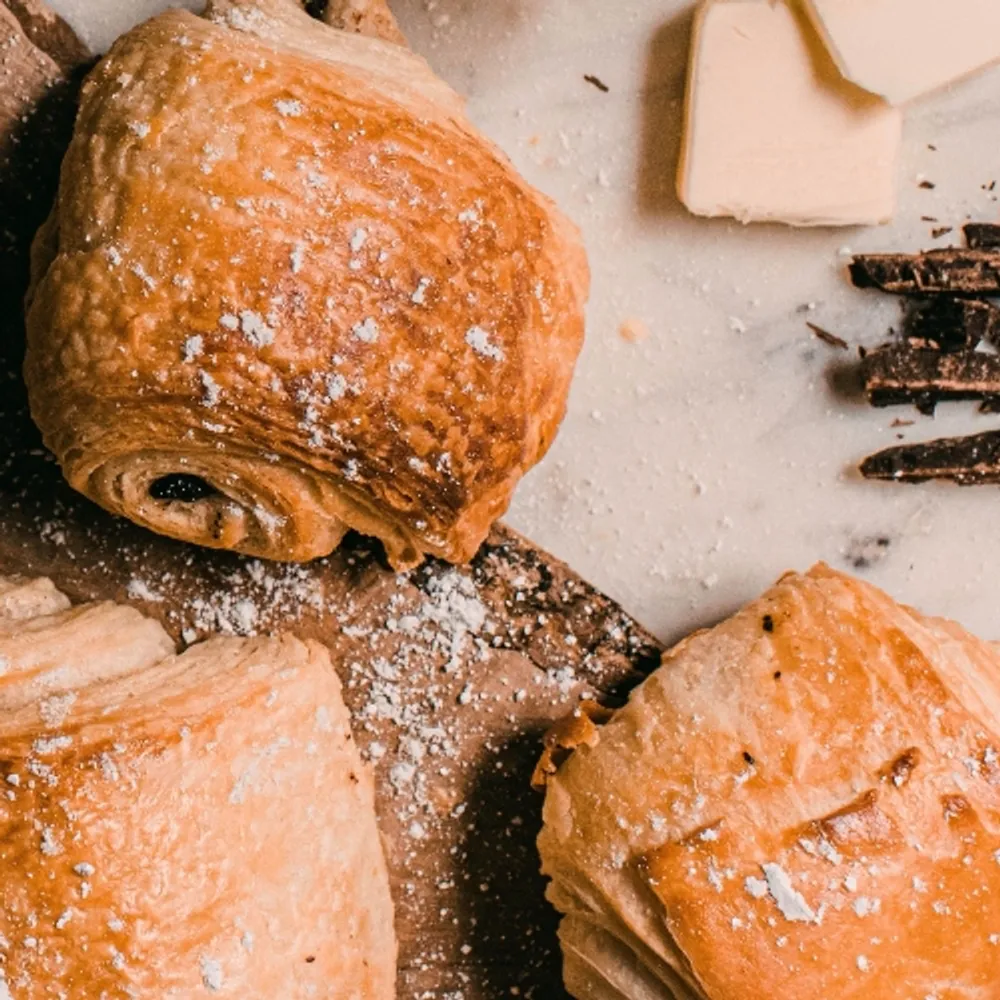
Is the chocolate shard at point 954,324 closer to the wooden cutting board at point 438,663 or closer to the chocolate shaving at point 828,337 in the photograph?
the chocolate shaving at point 828,337

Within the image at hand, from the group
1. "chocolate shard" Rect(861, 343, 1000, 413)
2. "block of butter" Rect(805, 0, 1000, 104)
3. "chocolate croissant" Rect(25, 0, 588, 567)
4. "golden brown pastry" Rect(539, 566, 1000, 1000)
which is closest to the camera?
"chocolate croissant" Rect(25, 0, 588, 567)

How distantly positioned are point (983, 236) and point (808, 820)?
0.96 meters

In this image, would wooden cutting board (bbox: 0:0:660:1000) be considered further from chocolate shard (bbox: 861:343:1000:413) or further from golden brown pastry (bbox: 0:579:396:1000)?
chocolate shard (bbox: 861:343:1000:413)

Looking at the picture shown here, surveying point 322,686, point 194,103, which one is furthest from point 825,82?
point 322,686

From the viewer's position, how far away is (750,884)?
1591 millimetres

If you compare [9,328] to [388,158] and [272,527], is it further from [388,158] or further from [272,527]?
[388,158]

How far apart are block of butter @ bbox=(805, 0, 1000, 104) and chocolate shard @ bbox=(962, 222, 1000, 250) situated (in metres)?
0.23

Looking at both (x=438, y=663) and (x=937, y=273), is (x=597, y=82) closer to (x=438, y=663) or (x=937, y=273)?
(x=937, y=273)

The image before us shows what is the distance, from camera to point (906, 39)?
1828 millimetres

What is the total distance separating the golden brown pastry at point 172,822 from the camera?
152cm

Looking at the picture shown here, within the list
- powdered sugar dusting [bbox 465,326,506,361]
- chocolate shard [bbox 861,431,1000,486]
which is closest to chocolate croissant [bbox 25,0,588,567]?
powdered sugar dusting [bbox 465,326,506,361]

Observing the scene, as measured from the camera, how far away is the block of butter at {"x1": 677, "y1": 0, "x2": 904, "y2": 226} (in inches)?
72.8

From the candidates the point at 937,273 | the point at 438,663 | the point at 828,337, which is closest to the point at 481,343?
the point at 438,663

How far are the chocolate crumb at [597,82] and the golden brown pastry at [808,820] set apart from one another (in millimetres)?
863
